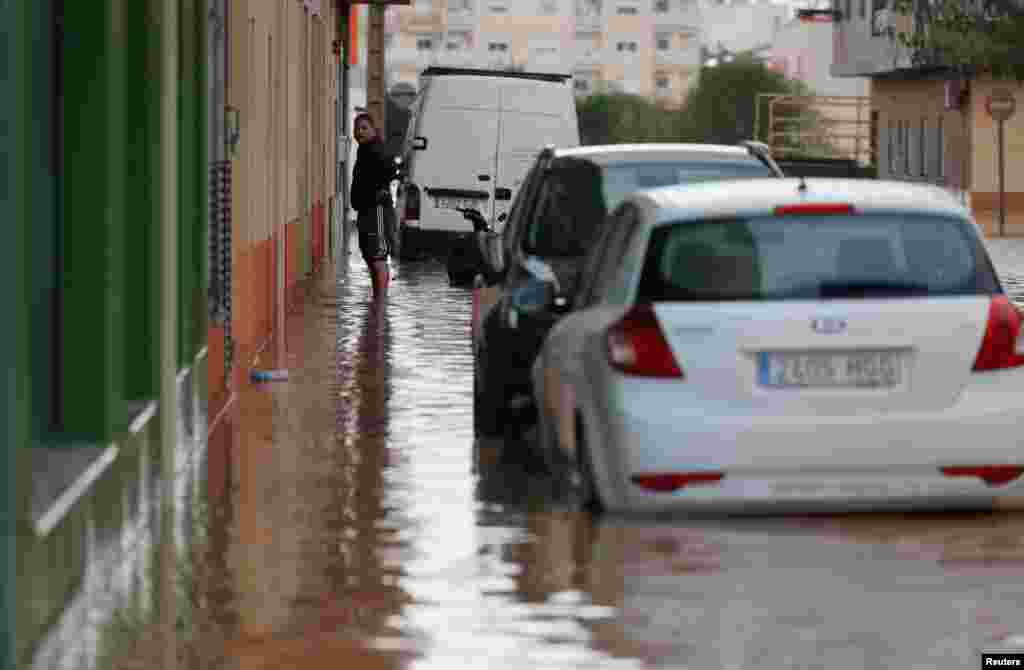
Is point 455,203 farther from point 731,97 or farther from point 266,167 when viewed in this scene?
point 731,97

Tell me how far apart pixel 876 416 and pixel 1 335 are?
4.09 m

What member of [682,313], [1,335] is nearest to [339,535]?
[682,313]

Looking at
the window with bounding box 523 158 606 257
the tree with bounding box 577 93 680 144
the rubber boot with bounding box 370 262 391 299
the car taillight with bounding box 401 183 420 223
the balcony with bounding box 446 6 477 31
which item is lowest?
the tree with bounding box 577 93 680 144

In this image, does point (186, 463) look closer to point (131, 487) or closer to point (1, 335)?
point (131, 487)

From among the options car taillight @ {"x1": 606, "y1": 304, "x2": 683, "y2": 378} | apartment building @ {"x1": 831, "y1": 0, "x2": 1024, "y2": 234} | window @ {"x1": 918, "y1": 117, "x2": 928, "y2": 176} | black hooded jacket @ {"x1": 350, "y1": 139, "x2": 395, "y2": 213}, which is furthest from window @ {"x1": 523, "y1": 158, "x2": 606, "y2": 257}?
window @ {"x1": 918, "y1": 117, "x2": 928, "y2": 176}

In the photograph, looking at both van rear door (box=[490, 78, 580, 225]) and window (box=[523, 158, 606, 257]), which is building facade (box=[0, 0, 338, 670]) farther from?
van rear door (box=[490, 78, 580, 225])

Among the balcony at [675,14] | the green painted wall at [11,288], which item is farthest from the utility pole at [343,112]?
the balcony at [675,14]

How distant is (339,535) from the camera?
1063 cm

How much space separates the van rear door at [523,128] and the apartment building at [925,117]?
27.7m

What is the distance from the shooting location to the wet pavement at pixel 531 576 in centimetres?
807

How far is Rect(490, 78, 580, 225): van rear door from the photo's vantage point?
1312 inches

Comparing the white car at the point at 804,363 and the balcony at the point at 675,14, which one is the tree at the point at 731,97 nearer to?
the balcony at the point at 675,14

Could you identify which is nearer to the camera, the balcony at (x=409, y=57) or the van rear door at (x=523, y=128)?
the van rear door at (x=523, y=128)

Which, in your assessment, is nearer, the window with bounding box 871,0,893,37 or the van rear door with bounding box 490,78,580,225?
the van rear door with bounding box 490,78,580,225
